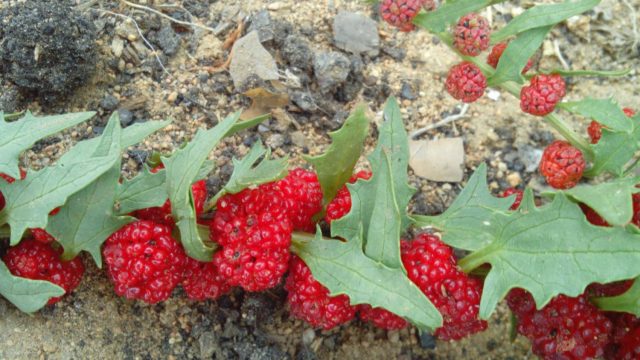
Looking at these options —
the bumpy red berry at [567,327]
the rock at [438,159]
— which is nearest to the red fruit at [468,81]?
the rock at [438,159]

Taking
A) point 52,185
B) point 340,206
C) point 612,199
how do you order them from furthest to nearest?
point 340,206 < point 52,185 < point 612,199

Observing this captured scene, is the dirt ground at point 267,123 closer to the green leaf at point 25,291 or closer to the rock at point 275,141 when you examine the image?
the rock at point 275,141

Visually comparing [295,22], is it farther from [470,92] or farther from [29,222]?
[29,222]

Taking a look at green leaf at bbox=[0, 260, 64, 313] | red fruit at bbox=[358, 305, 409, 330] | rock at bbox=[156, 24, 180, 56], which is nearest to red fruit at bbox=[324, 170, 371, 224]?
red fruit at bbox=[358, 305, 409, 330]

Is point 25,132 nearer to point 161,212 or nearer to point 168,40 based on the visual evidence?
point 161,212

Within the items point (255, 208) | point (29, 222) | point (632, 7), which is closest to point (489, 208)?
point (255, 208)

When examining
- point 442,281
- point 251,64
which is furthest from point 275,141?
point 442,281
